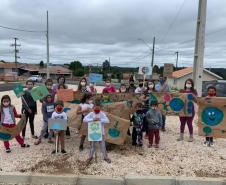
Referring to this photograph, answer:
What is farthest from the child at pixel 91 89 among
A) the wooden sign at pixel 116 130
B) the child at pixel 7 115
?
the child at pixel 7 115

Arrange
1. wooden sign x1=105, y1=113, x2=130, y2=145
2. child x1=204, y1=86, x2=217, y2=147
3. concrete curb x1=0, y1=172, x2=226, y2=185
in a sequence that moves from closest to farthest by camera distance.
Answer: concrete curb x1=0, y1=172, x2=226, y2=185
wooden sign x1=105, y1=113, x2=130, y2=145
child x1=204, y1=86, x2=217, y2=147

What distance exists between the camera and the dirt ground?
7051 mm

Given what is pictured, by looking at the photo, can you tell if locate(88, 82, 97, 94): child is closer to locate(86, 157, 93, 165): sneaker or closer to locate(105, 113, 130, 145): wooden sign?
locate(105, 113, 130, 145): wooden sign

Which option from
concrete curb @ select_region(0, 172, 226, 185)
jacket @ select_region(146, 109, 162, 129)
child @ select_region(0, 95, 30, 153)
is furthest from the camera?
jacket @ select_region(146, 109, 162, 129)

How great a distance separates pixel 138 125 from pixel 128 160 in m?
1.32

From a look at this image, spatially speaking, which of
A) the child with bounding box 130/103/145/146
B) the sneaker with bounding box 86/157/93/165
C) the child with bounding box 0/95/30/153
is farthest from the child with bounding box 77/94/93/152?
the child with bounding box 0/95/30/153

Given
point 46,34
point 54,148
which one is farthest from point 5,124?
point 46,34

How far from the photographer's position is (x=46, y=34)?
38.6 m

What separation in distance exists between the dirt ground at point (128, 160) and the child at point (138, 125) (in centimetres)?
23

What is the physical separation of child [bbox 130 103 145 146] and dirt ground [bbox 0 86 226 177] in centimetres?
23

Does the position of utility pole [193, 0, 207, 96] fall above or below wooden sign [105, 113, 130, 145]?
above

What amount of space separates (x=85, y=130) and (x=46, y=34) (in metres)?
31.9

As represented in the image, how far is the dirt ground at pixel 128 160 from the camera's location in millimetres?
7051

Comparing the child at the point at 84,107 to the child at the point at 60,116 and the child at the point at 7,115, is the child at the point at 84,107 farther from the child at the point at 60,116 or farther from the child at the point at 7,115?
the child at the point at 7,115
